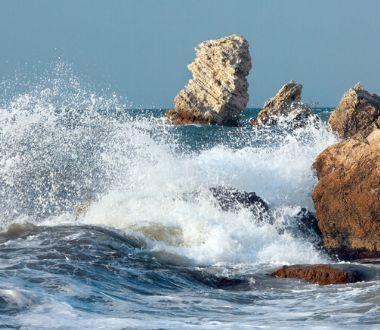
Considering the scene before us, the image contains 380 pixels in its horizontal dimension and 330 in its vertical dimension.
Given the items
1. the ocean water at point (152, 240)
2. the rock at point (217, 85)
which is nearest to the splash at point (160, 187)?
the ocean water at point (152, 240)

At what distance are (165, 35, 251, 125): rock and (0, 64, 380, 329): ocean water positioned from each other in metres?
27.5

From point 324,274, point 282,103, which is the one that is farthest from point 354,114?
point 282,103

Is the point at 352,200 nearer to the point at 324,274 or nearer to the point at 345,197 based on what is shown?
the point at 345,197

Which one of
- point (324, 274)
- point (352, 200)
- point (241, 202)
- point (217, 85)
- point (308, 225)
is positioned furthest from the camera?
point (217, 85)

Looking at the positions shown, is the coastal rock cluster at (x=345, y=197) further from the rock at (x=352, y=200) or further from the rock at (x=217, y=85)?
the rock at (x=217, y=85)

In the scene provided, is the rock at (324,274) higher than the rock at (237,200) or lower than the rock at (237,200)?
lower

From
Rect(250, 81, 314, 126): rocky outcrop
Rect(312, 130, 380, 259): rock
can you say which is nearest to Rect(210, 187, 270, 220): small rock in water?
Rect(312, 130, 380, 259): rock

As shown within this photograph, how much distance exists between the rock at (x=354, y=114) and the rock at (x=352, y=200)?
7.07 m

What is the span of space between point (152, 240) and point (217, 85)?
36068 millimetres

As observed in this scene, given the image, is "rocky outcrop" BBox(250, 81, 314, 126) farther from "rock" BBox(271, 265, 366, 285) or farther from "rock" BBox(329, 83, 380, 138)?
"rock" BBox(271, 265, 366, 285)

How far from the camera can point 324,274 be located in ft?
24.6

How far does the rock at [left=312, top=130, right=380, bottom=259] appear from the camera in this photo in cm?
888

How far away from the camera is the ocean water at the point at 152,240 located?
5941 millimetres

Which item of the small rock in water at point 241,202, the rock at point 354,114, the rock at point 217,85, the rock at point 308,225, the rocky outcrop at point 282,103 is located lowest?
the rock at point 308,225
